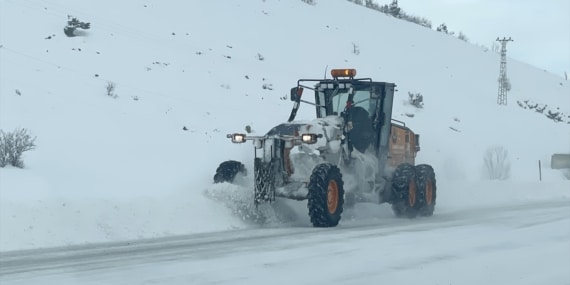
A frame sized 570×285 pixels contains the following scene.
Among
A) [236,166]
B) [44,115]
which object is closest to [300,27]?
[44,115]

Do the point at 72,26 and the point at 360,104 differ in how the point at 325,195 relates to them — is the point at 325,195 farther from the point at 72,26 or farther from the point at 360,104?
the point at 72,26

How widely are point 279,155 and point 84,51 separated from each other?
1990 centimetres

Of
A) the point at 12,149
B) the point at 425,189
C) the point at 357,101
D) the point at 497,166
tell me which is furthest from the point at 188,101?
the point at 425,189

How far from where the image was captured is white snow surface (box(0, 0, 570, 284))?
12.0 meters

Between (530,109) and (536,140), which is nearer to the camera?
(536,140)

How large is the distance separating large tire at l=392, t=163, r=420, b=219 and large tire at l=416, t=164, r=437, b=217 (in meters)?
0.11

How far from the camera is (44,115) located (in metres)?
22.8

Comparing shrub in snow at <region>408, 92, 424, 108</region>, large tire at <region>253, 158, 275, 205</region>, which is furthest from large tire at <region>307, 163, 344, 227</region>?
shrub in snow at <region>408, 92, 424, 108</region>

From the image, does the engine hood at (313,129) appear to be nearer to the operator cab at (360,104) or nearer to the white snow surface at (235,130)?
the operator cab at (360,104)

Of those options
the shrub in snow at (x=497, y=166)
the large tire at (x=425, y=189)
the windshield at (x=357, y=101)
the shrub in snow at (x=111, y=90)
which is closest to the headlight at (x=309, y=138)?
the windshield at (x=357, y=101)

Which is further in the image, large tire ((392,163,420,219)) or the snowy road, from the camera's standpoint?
large tire ((392,163,420,219))

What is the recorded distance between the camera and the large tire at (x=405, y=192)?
56.0 ft

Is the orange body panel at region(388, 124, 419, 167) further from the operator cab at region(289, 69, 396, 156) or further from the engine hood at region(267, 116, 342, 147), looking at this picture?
the engine hood at region(267, 116, 342, 147)

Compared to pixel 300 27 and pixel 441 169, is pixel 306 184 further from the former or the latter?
pixel 300 27
